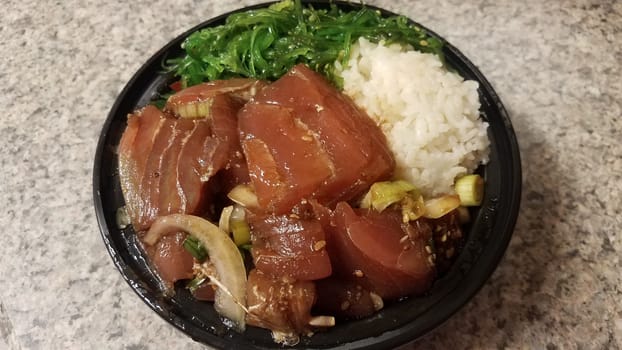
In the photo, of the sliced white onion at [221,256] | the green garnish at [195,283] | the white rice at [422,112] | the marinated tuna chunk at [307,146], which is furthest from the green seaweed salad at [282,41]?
the green garnish at [195,283]

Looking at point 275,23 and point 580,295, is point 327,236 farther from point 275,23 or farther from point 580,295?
point 580,295

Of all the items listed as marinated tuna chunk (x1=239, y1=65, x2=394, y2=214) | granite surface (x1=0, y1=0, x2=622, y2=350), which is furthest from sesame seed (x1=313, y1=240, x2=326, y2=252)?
granite surface (x1=0, y1=0, x2=622, y2=350)

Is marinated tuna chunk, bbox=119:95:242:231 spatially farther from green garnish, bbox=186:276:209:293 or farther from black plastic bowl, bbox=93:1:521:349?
green garnish, bbox=186:276:209:293

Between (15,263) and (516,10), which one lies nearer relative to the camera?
(15,263)

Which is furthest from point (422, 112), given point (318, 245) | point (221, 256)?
point (221, 256)

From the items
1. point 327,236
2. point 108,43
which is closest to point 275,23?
point 327,236

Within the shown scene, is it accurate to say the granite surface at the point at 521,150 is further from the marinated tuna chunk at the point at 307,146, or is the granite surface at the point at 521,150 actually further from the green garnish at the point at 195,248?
the marinated tuna chunk at the point at 307,146

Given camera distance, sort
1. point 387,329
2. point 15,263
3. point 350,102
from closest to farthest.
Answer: point 387,329 → point 350,102 → point 15,263
